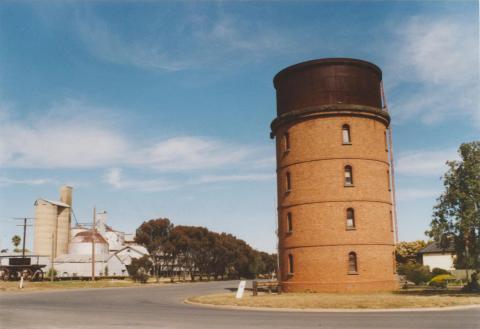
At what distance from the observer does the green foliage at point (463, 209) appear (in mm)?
24266

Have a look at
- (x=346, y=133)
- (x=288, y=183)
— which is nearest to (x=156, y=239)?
(x=288, y=183)

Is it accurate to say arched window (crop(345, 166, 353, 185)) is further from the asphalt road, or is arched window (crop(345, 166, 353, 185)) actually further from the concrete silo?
the concrete silo

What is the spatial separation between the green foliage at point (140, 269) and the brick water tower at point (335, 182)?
30886 millimetres

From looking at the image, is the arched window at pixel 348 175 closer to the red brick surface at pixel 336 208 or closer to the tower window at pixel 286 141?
the red brick surface at pixel 336 208

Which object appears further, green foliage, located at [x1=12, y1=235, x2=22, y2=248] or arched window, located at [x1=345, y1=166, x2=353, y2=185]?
green foliage, located at [x1=12, y1=235, x2=22, y2=248]

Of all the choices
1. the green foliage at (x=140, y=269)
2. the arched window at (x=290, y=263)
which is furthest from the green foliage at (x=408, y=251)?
the arched window at (x=290, y=263)

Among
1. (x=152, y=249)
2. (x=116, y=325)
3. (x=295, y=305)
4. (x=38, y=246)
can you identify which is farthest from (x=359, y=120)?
(x=38, y=246)

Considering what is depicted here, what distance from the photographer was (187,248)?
67.1 m

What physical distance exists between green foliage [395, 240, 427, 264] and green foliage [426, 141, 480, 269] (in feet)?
144

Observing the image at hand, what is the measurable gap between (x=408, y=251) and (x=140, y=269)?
123 ft

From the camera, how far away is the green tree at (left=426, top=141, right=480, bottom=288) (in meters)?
24.3

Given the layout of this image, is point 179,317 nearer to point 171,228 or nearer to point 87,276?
point 171,228

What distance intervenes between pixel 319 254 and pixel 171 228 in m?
40.3

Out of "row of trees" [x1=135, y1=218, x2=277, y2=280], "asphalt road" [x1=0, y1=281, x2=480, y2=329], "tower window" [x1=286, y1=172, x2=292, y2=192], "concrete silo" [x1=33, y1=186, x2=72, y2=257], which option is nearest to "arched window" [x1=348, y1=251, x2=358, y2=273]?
"tower window" [x1=286, y1=172, x2=292, y2=192]
